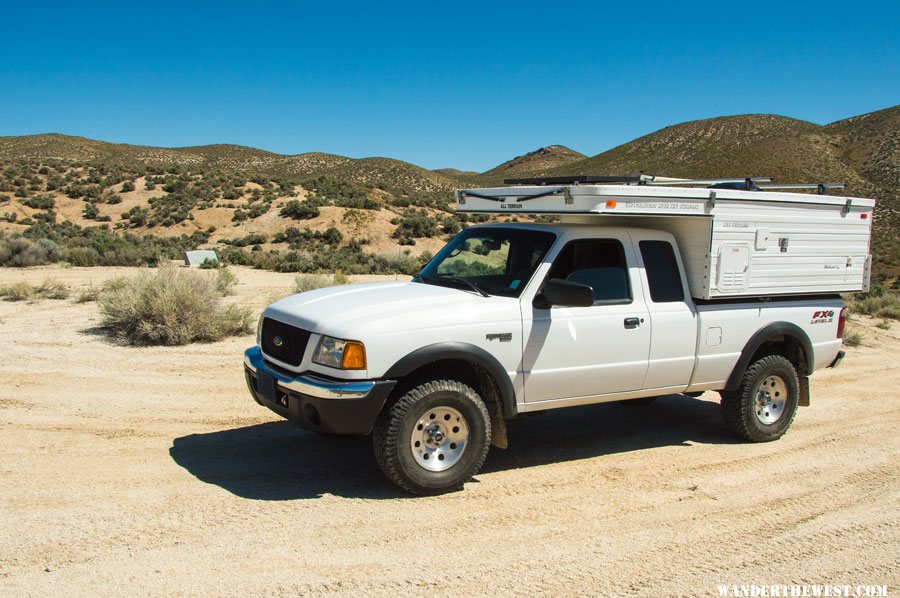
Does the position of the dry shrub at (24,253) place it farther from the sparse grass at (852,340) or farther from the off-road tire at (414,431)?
the sparse grass at (852,340)

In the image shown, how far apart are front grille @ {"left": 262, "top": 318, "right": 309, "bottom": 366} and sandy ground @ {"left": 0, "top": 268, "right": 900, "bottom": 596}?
0.94 metres

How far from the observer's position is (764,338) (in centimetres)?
697

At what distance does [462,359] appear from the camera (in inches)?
220

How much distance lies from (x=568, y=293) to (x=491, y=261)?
1040 mm

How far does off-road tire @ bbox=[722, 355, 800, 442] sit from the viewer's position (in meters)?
7.09

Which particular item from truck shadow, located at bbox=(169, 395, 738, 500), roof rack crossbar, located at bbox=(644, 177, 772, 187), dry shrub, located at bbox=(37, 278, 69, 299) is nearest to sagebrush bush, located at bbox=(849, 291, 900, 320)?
truck shadow, located at bbox=(169, 395, 738, 500)

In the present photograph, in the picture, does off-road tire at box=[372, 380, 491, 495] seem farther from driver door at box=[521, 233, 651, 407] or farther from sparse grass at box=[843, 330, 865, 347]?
sparse grass at box=[843, 330, 865, 347]

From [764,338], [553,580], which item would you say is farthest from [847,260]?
[553,580]

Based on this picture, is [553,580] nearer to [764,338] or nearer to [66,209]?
[764,338]

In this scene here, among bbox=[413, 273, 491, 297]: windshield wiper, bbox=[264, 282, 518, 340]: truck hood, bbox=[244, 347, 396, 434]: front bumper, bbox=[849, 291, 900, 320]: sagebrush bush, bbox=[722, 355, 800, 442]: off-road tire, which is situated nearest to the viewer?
bbox=[244, 347, 396, 434]: front bumper

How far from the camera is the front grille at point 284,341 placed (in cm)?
554

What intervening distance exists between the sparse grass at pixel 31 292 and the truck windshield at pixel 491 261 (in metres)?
9.94

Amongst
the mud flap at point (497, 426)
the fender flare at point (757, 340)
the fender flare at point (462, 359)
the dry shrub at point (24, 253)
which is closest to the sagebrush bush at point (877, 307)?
the fender flare at point (757, 340)

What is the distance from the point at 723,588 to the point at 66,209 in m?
41.4
